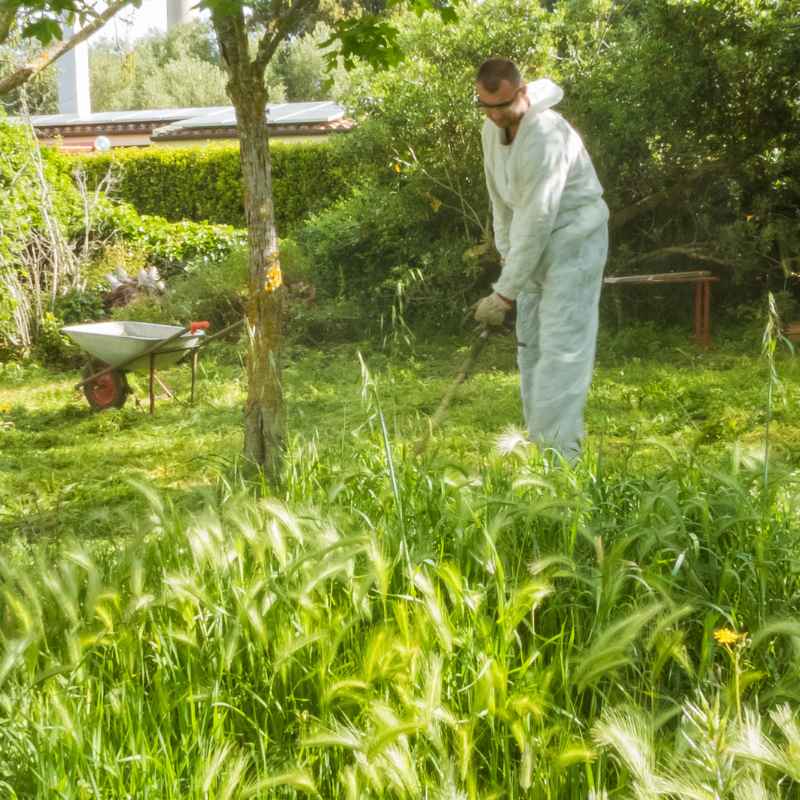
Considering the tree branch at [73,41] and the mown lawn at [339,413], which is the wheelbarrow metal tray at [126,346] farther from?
the tree branch at [73,41]

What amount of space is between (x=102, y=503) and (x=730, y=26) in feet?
21.5

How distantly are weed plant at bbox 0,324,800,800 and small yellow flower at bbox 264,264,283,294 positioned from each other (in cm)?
159

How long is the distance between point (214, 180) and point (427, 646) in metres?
16.9

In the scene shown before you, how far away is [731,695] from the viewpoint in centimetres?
202

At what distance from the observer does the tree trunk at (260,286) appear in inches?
187

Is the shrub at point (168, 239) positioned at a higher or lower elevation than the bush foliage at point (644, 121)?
lower

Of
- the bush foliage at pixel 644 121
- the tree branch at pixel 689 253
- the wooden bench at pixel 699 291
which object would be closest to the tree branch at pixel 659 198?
the bush foliage at pixel 644 121

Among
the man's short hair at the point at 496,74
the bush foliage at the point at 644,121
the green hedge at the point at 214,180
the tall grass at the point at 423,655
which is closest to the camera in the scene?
the tall grass at the point at 423,655

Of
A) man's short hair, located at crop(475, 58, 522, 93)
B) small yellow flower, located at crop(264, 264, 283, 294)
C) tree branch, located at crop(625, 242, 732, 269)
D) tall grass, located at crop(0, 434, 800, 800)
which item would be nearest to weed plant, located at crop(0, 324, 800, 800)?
tall grass, located at crop(0, 434, 800, 800)

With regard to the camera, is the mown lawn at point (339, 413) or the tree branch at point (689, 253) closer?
the mown lawn at point (339, 413)

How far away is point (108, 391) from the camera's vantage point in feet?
26.4

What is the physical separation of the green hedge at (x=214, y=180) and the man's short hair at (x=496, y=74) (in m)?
12.0

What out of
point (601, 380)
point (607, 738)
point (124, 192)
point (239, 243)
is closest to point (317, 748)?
point (607, 738)

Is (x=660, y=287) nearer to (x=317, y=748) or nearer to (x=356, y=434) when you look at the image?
(x=356, y=434)
